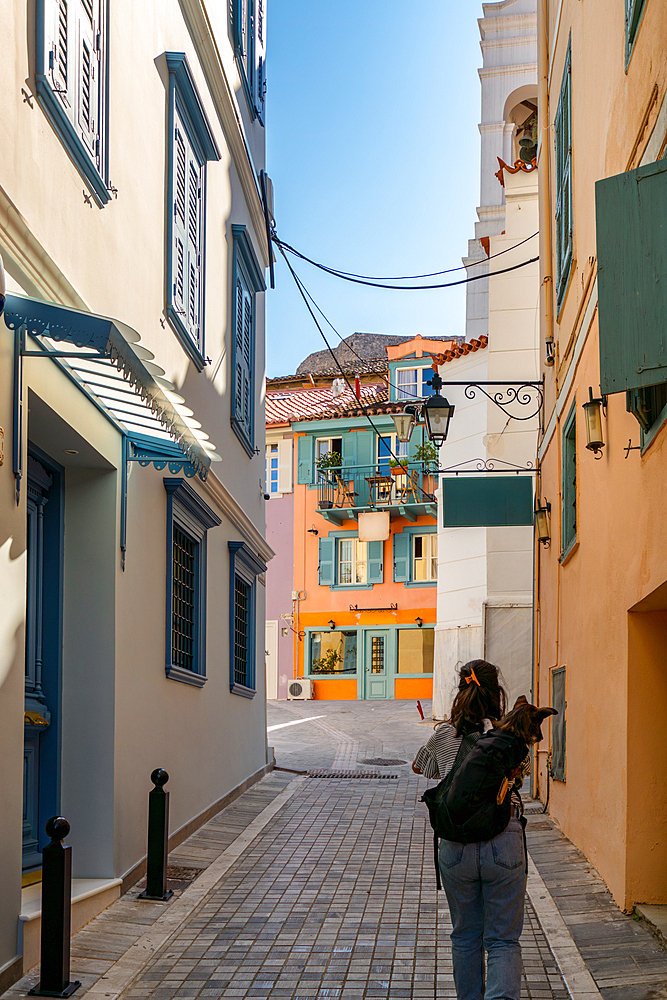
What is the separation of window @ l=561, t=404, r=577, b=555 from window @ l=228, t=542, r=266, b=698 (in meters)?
4.32

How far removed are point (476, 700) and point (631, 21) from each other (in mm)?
4048

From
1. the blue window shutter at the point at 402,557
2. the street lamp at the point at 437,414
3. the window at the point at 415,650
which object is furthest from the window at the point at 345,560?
the street lamp at the point at 437,414

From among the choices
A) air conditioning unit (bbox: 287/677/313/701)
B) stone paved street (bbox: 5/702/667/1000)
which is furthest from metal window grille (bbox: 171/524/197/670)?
air conditioning unit (bbox: 287/677/313/701)

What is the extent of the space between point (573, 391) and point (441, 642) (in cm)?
1357

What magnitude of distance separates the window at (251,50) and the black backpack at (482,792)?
11.0 metres

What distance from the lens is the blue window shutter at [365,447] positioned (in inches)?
1312

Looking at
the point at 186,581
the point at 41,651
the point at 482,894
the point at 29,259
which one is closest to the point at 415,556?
the point at 186,581

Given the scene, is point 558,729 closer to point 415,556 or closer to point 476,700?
point 476,700

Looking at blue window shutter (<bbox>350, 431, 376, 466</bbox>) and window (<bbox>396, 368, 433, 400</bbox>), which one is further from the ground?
window (<bbox>396, 368, 433, 400</bbox>)

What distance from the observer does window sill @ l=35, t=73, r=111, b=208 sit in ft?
19.1

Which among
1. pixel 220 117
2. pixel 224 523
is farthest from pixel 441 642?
pixel 220 117

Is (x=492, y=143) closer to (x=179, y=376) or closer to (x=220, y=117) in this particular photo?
(x=220, y=117)

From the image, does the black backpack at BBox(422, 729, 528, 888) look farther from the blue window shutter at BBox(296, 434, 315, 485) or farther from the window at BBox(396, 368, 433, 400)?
the blue window shutter at BBox(296, 434, 315, 485)

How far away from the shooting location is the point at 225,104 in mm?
12094
